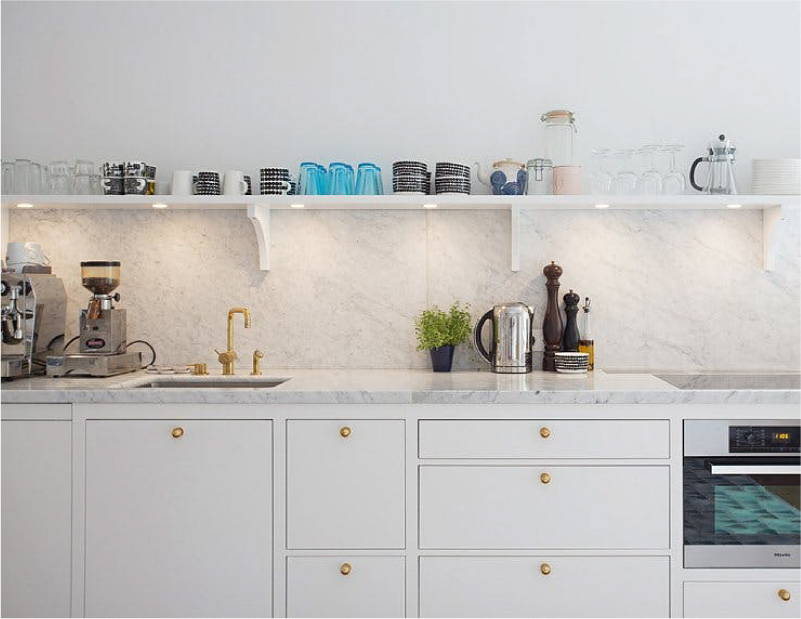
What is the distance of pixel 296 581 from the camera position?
2.44 m

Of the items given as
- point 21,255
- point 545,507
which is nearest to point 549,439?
point 545,507

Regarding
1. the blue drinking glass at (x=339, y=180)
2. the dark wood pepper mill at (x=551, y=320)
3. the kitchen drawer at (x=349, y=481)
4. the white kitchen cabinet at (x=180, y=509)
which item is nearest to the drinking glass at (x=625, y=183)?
the dark wood pepper mill at (x=551, y=320)

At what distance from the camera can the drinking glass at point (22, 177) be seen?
292 cm

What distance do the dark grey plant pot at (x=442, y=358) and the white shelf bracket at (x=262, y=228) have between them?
2.40 feet

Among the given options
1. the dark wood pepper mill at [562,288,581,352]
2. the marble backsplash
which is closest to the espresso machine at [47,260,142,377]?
the marble backsplash

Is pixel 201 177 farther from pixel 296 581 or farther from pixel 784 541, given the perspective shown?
pixel 784 541

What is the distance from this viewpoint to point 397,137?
3076mm

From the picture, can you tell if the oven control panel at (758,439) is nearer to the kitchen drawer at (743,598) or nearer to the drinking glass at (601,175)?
the kitchen drawer at (743,598)

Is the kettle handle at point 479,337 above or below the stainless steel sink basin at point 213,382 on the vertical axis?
above

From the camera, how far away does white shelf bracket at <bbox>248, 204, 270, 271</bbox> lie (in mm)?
2875

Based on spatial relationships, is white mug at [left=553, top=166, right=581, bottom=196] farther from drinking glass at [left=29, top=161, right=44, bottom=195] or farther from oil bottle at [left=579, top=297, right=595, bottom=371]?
drinking glass at [left=29, top=161, right=44, bottom=195]

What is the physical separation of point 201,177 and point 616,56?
1.66 meters

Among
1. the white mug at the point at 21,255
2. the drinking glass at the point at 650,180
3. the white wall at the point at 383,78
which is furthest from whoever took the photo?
the white wall at the point at 383,78

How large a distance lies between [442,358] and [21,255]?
1573 mm
